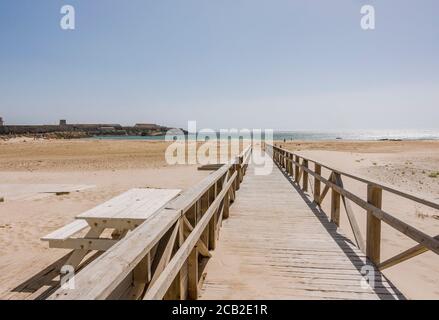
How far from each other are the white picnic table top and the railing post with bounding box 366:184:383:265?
2.89 metres

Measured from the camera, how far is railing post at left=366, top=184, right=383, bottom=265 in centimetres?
397

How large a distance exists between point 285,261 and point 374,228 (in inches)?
47.9

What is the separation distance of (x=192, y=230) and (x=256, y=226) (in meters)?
2.89

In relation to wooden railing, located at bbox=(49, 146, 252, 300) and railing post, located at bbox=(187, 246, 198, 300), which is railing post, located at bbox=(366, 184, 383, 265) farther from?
railing post, located at bbox=(187, 246, 198, 300)

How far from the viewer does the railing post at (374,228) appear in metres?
3.97

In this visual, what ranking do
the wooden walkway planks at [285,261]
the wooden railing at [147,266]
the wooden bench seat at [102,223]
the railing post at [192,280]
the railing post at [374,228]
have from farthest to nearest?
1. the wooden bench seat at [102,223]
2. the railing post at [374,228]
3. the wooden walkway planks at [285,261]
4. the railing post at [192,280]
5. the wooden railing at [147,266]

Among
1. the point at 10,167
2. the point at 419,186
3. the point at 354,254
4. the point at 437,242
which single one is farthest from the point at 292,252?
the point at 10,167

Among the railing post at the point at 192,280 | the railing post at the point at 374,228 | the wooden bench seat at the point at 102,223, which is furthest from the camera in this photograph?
the wooden bench seat at the point at 102,223

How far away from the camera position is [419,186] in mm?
13125

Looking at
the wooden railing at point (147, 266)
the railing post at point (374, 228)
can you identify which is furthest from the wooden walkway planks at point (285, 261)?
the wooden railing at point (147, 266)

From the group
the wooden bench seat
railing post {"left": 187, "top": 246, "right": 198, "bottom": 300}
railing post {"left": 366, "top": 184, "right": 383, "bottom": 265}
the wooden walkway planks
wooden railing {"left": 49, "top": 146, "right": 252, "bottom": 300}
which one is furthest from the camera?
the wooden bench seat

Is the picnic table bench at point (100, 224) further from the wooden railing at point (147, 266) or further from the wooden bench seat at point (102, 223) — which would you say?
the wooden railing at point (147, 266)

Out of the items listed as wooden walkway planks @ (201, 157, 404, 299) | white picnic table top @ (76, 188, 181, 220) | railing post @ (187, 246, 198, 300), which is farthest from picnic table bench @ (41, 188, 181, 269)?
wooden walkway planks @ (201, 157, 404, 299)

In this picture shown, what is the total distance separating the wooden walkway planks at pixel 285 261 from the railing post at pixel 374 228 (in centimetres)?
17
